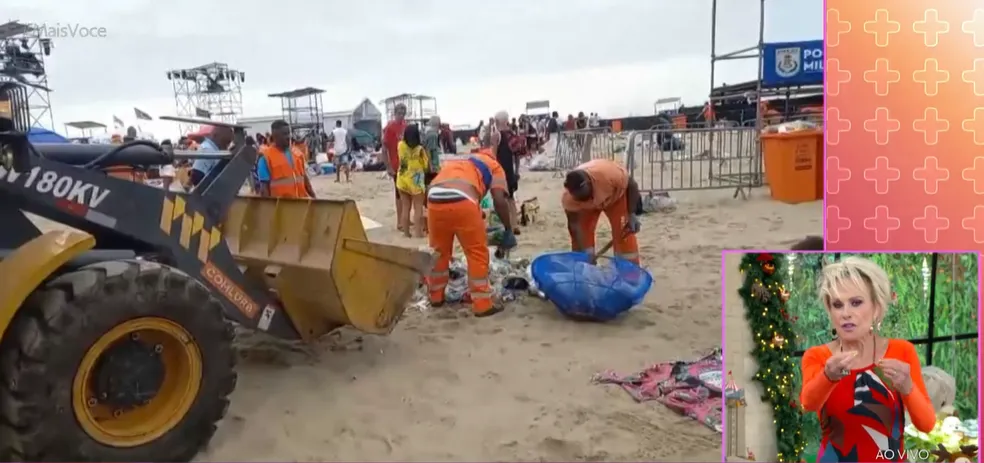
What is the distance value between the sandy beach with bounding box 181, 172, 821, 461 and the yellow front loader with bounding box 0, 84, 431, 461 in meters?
0.37

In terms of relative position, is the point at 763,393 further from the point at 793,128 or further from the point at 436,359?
the point at 793,128

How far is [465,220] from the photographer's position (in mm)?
5762

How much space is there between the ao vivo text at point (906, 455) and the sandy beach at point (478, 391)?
1470 mm

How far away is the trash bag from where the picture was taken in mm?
5547

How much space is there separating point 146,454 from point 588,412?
2.05m

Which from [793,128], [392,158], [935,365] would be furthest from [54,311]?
[793,128]

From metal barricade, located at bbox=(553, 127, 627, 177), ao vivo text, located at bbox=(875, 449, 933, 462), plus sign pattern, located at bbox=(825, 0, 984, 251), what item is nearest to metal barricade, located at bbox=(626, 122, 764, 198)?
metal barricade, located at bbox=(553, 127, 627, 177)

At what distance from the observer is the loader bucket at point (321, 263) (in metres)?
4.46

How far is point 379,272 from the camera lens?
4684mm

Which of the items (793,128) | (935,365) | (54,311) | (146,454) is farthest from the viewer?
(793,128)

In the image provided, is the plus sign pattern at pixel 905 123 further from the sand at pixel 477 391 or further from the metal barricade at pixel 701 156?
the metal barricade at pixel 701 156

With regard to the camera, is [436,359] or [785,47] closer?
[436,359]

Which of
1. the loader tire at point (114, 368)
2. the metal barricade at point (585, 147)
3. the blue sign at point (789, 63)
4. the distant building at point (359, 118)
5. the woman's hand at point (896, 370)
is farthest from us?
the distant building at point (359, 118)

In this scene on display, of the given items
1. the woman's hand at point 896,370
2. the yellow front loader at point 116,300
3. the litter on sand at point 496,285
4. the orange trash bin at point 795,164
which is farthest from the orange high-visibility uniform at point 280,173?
the orange trash bin at point 795,164
